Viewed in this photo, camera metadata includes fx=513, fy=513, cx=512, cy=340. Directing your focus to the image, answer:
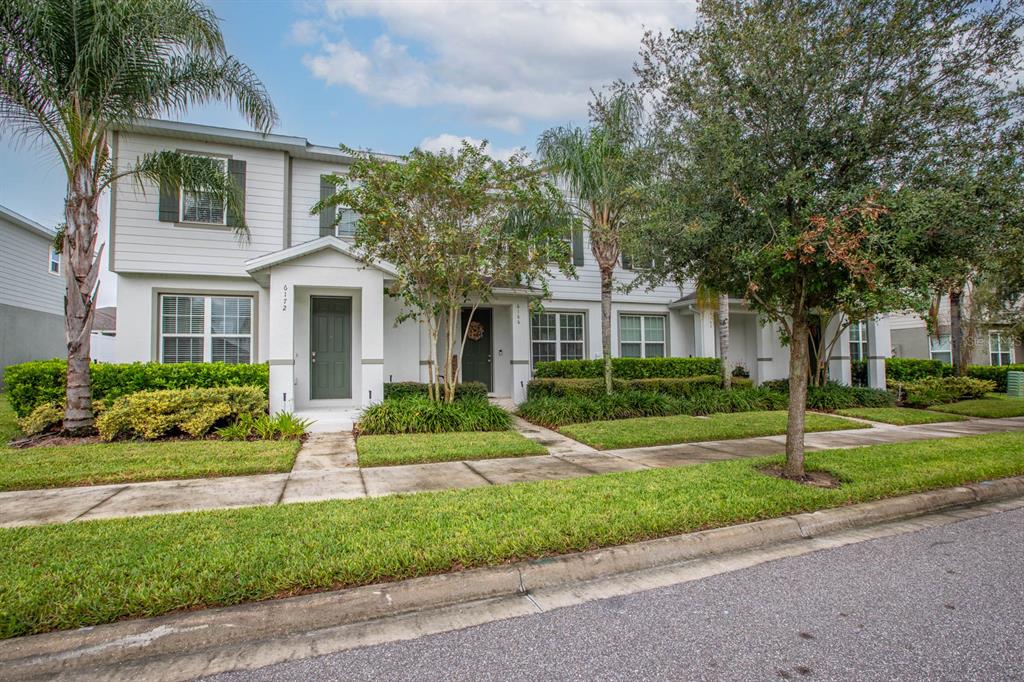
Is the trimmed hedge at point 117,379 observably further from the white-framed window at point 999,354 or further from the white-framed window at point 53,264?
the white-framed window at point 999,354

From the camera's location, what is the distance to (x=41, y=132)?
8.20 metres

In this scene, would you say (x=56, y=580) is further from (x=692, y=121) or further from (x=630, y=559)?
(x=692, y=121)

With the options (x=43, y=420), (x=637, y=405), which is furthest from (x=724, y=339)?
(x=43, y=420)

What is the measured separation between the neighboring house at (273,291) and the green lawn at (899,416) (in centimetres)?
771

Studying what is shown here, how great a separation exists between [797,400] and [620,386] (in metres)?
6.79

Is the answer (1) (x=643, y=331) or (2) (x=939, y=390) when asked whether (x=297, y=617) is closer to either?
(1) (x=643, y=331)

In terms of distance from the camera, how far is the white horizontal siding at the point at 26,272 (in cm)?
1686

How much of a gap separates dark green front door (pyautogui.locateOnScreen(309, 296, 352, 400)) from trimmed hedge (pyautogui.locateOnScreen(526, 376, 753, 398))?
4.49 m

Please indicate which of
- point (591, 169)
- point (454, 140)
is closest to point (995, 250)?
point (591, 169)

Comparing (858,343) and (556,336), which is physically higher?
(556,336)

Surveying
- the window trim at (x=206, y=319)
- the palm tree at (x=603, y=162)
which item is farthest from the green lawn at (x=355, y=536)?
the window trim at (x=206, y=319)

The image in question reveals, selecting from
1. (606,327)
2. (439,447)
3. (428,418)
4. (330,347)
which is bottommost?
(439,447)

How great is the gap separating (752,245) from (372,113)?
36.6 feet

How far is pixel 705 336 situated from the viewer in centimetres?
1541
